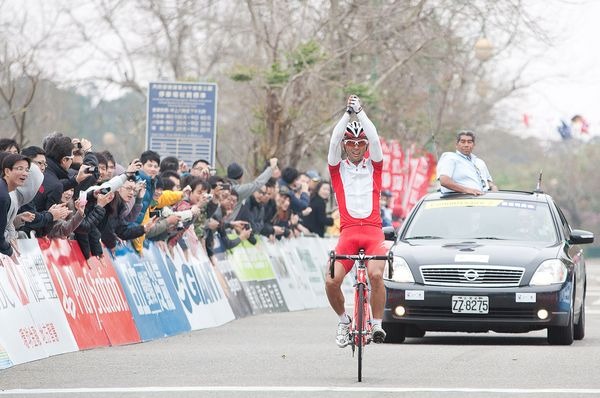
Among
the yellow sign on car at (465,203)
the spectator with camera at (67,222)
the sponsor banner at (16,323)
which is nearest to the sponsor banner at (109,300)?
the spectator with camera at (67,222)

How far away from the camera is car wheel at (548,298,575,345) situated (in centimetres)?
1677

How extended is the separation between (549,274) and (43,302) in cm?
498

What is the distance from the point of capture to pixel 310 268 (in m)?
28.2

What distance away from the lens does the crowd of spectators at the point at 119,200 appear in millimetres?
14984

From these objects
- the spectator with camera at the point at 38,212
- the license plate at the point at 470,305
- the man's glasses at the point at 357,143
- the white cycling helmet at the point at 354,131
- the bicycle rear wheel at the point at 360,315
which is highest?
the white cycling helmet at the point at 354,131

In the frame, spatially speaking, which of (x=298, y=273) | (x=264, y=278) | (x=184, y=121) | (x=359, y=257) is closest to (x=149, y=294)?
(x=359, y=257)

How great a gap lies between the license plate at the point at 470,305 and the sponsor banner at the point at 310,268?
35.1 feet

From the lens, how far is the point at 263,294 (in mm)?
24656

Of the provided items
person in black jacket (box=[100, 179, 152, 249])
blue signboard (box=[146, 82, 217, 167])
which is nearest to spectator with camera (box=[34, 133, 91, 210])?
person in black jacket (box=[100, 179, 152, 249])

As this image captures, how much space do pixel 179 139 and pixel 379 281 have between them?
17.5 meters

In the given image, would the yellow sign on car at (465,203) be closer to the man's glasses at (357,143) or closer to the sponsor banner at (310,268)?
the man's glasses at (357,143)

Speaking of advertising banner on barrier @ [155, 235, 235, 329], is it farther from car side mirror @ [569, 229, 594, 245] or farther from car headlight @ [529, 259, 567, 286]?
car headlight @ [529, 259, 567, 286]

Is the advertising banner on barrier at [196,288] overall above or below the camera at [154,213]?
below

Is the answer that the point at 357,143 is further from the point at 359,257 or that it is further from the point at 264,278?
the point at 264,278
